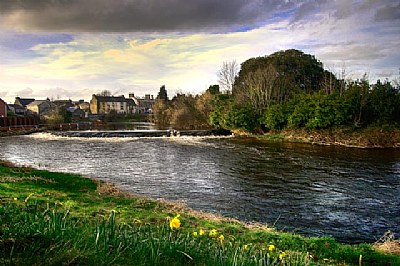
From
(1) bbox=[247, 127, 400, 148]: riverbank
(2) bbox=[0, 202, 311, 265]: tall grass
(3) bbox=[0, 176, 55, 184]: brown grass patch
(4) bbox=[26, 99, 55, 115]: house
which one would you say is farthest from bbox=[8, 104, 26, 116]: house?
(2) bbox=[0, 202, 311, 265]: tall grass

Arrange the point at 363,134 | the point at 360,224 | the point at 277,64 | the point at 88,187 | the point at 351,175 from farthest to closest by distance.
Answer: the point at 277,64 < the point at 363,134 < the point at 351,175 < the point at 88,187 < the point at 360,224

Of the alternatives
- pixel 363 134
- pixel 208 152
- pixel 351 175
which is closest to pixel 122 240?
pixel 351 175

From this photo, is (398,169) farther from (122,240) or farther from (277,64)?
(277,64)

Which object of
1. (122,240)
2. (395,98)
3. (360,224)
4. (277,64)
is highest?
(277,64)

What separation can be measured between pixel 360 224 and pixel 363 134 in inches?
1094

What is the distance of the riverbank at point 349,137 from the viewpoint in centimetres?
3438

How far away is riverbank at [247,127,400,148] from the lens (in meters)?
34.4

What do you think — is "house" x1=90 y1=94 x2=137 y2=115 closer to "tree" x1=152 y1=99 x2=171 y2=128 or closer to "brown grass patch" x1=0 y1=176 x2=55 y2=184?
"tree" x1=152 y1=99 x2=171 y2=128

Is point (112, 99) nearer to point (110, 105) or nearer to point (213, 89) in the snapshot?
point (110, 105)

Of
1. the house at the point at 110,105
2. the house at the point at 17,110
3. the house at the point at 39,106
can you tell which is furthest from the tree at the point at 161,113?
the house at the point at 39,106

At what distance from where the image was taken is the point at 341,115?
3803 centimetres

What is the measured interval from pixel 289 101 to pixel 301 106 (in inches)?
159

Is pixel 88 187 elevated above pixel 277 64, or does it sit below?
Answer: below

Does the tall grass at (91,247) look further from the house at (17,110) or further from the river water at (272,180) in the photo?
the house at (17,110)
